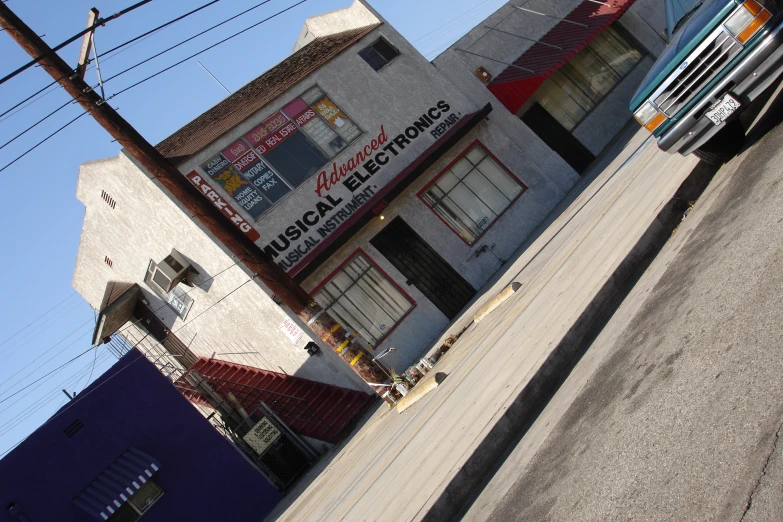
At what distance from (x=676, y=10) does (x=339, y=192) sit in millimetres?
9495

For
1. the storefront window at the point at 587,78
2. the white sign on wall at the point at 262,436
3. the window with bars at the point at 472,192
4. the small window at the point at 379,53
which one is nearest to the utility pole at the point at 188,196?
the white sign on wall at the point at 262,436

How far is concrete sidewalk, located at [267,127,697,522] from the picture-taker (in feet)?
21.0

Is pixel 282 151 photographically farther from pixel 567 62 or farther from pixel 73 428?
pixel 567 62

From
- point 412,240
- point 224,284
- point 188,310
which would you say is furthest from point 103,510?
point 412,240

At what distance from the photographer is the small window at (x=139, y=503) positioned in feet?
43.7

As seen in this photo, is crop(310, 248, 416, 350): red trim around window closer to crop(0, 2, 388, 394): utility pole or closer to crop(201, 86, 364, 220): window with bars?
crop(201, 86, 364, 220): window with bars

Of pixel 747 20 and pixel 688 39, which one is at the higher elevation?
pixel 688 39

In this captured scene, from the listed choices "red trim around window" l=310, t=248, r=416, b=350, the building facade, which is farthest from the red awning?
"red trim around window" l=310, t=248, r=416, b=350

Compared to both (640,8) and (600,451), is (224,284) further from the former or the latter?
(640,8)

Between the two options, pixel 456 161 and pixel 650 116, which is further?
pixel 456 161

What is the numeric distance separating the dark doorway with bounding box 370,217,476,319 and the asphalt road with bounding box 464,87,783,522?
11.1 metres

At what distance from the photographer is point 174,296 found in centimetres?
1934

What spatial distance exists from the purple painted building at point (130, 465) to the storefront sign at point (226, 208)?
12.7 ft

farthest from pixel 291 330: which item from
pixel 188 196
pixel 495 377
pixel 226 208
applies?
pixel 495 377
